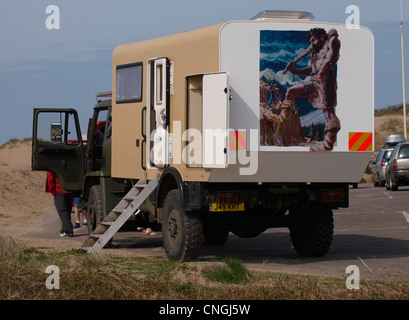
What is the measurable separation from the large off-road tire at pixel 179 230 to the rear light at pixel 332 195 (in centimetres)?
190

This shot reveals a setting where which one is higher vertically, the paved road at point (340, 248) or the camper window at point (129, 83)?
the camper window at point (129, 83)

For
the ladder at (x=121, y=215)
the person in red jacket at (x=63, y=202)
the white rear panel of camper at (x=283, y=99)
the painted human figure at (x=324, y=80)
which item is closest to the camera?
the white rear panel of camper at (x=283, y=99)

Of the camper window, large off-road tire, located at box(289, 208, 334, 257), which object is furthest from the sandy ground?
large off-road tire, located at box(289, 208, 334, 257)

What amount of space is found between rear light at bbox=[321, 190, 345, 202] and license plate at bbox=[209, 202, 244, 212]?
135cm

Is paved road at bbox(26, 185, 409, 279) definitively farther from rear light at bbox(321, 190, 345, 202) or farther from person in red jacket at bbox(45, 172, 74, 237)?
rear light at bbox(321, 190, 345, 202)

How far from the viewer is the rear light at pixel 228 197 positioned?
11523 mm

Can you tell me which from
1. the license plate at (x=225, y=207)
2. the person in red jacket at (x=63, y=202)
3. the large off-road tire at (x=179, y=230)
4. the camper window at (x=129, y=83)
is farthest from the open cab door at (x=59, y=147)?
the license plate at (x=225, y=207)

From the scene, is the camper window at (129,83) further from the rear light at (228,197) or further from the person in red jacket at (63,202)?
the person in red jacket at (63,202)

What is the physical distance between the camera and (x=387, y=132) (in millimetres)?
77438

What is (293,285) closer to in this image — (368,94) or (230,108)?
(230,108)

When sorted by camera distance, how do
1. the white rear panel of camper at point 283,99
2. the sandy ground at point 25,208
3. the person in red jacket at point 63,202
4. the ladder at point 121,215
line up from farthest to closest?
the person in red jacket at point 63,202, the sandy ground at point 25,208, the ladder at point 121,215, the white rear panel of camper at point 283,99

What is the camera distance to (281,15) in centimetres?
1195

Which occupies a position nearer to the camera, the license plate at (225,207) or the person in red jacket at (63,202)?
the license plate at (225,207)

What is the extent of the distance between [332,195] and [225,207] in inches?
70.0
